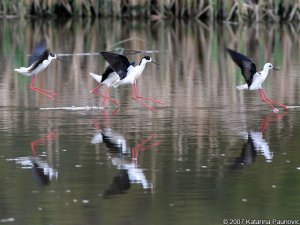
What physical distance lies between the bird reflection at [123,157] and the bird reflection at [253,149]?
0.93 m

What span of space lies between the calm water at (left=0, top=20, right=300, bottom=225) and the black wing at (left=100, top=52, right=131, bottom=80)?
1.59 ft

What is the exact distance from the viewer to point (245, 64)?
1496 centimetres

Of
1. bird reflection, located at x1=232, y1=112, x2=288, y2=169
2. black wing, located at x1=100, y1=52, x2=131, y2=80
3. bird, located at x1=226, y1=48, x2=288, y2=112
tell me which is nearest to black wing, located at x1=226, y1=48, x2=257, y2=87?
bird, located at x1=226, y1=48, x2=288, y2=112

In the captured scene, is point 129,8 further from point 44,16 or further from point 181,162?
point 181,162

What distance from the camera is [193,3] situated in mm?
34500

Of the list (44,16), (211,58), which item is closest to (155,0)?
(44,16)

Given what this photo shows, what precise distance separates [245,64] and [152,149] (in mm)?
3818

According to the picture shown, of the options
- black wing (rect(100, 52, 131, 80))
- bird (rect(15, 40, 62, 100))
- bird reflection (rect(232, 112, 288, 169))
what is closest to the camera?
bird reflection (rect(232, 112, 288, 169))

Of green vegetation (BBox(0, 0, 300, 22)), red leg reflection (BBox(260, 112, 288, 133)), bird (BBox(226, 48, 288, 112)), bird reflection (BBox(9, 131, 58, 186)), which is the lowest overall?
bird reflection (BBox(9, 131, 58, 186))

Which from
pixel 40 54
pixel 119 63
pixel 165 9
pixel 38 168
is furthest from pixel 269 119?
pixel 165 9

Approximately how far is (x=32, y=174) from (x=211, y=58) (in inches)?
532

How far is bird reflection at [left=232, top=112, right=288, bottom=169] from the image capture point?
10.7 m

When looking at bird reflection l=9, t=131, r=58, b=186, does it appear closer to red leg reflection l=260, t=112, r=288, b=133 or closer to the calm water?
the calm water

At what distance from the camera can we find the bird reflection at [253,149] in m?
10.7
